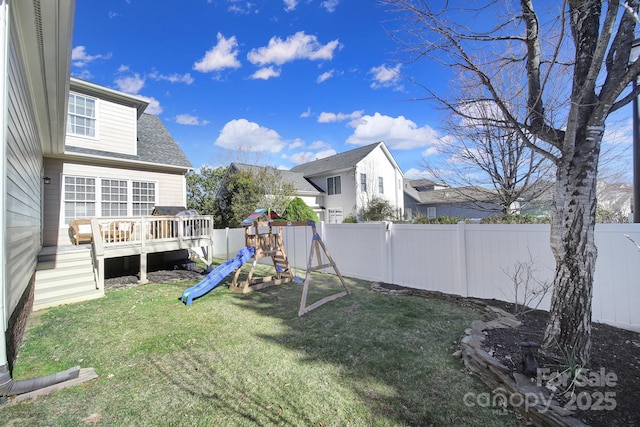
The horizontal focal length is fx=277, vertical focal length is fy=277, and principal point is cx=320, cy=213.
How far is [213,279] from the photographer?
636cm

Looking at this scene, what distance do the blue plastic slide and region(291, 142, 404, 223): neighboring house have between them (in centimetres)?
1336

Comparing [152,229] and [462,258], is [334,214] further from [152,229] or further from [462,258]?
[462,258]

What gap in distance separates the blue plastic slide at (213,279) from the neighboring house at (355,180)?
13.4m

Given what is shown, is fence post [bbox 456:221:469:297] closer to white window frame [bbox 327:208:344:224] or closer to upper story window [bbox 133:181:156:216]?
upper story window [bbox 133:181:156:216]

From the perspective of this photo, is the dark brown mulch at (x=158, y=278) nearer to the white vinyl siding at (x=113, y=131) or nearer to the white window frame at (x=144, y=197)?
the white window frame at (x=144, y=197)

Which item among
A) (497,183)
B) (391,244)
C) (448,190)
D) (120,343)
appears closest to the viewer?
(120,343)

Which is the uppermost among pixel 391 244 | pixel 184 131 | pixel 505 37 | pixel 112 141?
pixel 184 131

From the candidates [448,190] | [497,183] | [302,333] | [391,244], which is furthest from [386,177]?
[302,333]

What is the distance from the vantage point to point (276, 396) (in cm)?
254

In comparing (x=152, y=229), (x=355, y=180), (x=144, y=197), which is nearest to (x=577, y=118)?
(x=152, y=229)

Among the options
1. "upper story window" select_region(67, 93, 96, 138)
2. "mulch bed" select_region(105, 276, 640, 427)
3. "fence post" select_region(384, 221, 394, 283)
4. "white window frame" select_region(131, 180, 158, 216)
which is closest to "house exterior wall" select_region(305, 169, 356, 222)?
"white window frame" select_region(131, 180, 158, 216)

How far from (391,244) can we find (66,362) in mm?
5845

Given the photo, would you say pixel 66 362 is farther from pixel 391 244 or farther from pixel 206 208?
pixel 206 208

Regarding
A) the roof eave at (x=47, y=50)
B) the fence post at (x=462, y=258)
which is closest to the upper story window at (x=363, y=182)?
the fence post at (x=462, y=258)
